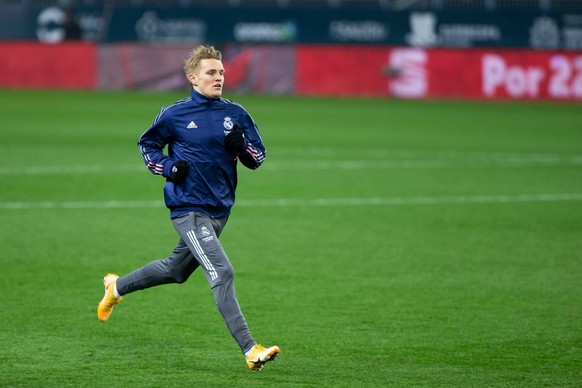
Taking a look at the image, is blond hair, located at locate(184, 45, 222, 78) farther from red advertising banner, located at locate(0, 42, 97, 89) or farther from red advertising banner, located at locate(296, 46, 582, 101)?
red advertising banner, located at locate(0, 42, 97, 89)

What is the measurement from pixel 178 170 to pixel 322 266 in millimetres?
4382

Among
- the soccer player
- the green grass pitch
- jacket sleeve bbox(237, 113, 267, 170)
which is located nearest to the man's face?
the soccer player

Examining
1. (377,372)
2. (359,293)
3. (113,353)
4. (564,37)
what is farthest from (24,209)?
(564,37)

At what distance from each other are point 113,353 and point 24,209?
745 cm

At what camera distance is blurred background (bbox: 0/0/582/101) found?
3491 cm

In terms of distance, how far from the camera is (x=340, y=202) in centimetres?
1652

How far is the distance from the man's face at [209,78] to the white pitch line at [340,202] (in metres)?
8.04

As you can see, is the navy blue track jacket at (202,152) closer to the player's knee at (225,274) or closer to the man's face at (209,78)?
the man's face at (209,78)

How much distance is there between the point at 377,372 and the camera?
776 cm

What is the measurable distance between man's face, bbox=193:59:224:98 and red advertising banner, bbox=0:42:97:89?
30606 millimetres

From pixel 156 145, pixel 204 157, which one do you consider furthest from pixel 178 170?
pixel 156 145

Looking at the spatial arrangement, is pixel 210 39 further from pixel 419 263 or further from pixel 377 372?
pixel 377 372

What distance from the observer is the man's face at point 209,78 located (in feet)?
25.6

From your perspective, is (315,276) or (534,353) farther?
(315,276)
